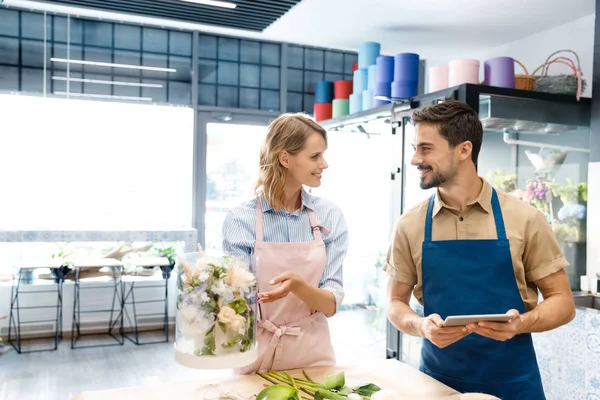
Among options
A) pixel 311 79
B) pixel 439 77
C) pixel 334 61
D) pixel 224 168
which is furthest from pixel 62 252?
pixel 439 77

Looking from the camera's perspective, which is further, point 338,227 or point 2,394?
point 2,394

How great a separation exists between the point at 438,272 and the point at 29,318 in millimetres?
4527

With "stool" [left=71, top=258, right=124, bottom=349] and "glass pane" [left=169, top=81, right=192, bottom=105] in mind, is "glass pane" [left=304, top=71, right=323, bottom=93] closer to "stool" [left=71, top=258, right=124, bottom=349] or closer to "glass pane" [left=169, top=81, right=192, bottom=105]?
"glass pane" [left=169, top=81, right=192, bottom=105]

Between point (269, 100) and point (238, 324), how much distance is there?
4.67 metres

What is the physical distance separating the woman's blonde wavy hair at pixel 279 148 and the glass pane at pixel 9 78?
13.0ft

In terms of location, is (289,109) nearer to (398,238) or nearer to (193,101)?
(193,101)

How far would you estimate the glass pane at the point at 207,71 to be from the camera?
5648 mm

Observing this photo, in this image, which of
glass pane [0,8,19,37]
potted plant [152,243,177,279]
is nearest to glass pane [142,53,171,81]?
glass pane [0,8,19,37]

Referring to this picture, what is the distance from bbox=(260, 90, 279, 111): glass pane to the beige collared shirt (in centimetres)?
409

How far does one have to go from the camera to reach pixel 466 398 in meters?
1.43

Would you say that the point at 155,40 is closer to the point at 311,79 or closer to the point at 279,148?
the point at 311,79

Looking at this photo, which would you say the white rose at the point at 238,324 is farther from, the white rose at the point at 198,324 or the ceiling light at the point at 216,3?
the ceiling light at the point at 216,3

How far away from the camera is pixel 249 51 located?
19.0ft

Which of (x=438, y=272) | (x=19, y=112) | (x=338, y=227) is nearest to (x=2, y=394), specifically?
(x=19, y=112)
